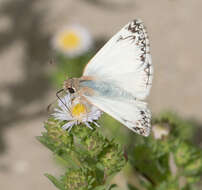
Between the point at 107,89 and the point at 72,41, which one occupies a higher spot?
the point at 72,41

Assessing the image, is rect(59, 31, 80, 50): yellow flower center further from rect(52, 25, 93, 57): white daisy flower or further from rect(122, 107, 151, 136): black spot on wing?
rect(122, 107, 151, 136): black spot on wing

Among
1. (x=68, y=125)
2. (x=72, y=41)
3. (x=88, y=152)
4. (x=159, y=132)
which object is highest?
(x=72, y=41)

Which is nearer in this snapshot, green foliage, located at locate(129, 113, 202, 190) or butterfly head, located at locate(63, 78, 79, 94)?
butterfly head, located at locate(63, 78, 79, 94)

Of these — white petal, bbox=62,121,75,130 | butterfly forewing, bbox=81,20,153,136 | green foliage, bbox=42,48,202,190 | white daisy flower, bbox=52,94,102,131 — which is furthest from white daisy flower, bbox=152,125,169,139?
white petal, bbox=62,121,75,130

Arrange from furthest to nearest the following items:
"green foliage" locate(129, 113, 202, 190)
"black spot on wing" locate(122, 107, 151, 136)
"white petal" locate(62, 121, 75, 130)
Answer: "green foliage" locate(129, 113, 202, 190), "white petal" locate(62, 121, 75, 130), "black spot on wing" locate(122, 107, 151, 136)

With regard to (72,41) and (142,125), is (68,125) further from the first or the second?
(72,41)

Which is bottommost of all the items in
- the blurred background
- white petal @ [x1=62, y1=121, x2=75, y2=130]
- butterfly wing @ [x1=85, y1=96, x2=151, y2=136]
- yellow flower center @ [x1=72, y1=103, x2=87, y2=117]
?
butterfly wing @ [x1=85, y1=96, x2=151, y2=136]

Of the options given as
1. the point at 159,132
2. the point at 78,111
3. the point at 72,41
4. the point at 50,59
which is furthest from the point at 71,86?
the point at 72,41

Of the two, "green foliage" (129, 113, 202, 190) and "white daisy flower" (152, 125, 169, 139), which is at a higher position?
"white daisy flower" (152, 125, 169, 139)
